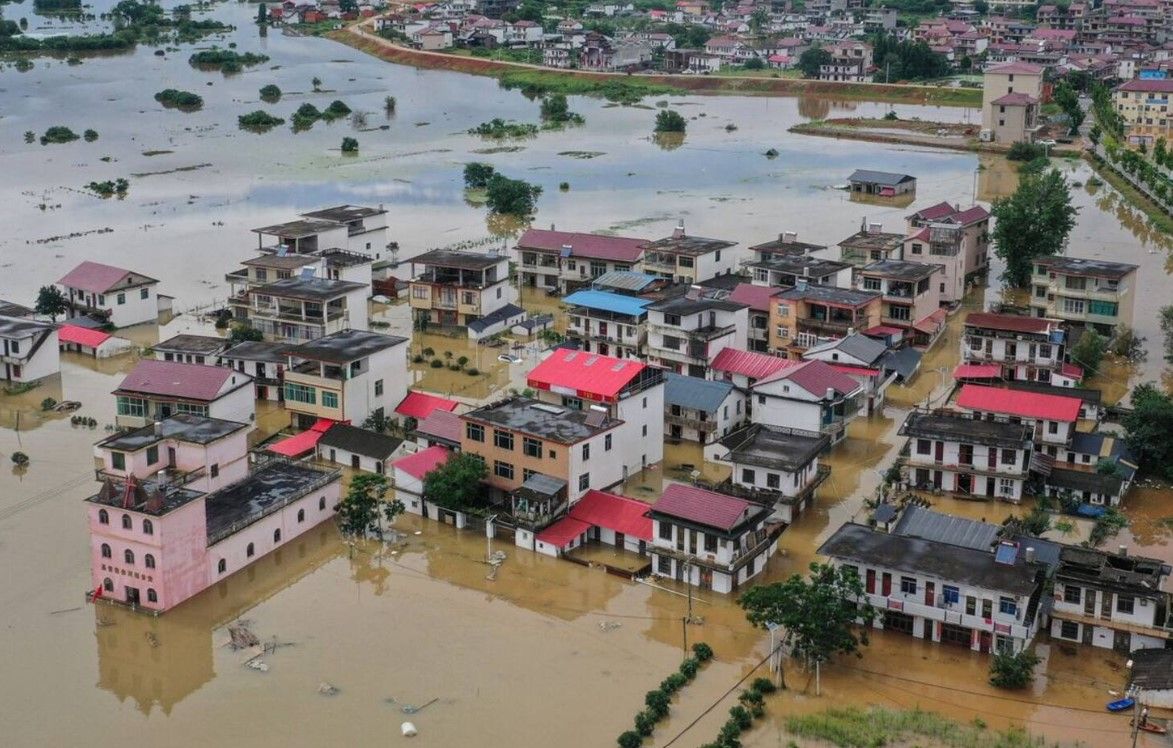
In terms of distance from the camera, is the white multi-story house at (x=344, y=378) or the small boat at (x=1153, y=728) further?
the white multi-story house at (x=344, y=378)

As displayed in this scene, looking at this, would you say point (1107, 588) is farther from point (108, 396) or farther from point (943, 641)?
point (108, 396)

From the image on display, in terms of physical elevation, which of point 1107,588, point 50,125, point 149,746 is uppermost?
point 50,125

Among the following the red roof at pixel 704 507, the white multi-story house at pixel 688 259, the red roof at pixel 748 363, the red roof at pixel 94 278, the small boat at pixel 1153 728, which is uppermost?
the white multi-story house at pixel 688 259

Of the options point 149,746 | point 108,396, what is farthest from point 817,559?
point 108,396

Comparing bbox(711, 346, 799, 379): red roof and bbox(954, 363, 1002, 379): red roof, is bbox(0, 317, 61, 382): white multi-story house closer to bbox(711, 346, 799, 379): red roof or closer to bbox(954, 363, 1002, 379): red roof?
bbox(711, 346, 799, 379): red roof

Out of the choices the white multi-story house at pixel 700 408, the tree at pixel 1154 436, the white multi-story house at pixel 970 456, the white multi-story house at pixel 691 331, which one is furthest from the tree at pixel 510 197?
the tree at pixel 1154 436

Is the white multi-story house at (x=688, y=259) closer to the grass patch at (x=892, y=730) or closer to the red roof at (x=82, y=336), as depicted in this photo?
the red roof at (x=82, y=336)

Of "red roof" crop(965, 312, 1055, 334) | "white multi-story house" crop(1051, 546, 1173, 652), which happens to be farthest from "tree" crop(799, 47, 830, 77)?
"white multi-story house" crop(1051, 546, 1173, 652)
